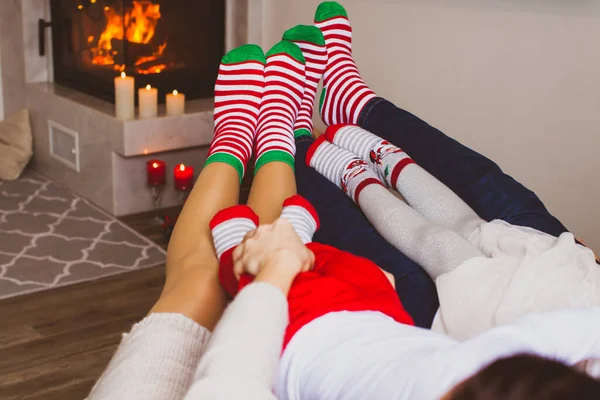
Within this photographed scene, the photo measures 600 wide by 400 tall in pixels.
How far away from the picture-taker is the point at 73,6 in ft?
9.91

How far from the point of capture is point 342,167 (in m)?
1.56

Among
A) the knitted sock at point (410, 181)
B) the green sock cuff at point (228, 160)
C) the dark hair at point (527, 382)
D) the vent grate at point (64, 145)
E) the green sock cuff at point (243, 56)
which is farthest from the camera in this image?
the vent grate at point (64, 145)

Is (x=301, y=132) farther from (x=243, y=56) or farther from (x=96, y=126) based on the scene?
(x=96, y=126)

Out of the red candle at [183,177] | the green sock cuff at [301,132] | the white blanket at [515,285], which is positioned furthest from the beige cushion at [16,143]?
the white blanket at [515,285]

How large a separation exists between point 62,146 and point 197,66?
0.65 meters

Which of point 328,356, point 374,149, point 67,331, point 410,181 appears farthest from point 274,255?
point 67,331

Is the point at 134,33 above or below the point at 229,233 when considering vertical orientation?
above

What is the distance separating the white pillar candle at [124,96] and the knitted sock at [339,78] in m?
0.92

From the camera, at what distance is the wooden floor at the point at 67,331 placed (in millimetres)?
1807

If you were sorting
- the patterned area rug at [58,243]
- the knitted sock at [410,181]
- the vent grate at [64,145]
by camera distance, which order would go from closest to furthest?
the knitted sock at [410,181] < the patterned area rug at [58,243] < the vent grate at [64,145]

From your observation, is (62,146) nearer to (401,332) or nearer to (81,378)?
(81,378)

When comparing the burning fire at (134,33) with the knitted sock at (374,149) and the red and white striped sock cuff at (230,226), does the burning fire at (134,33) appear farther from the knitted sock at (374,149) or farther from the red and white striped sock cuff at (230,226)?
the red and white striped sock cuff at (230,226)

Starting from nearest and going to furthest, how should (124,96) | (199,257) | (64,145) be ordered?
(199,257) → (124,96) → (64,145)

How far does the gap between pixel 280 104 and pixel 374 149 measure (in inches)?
11.5
